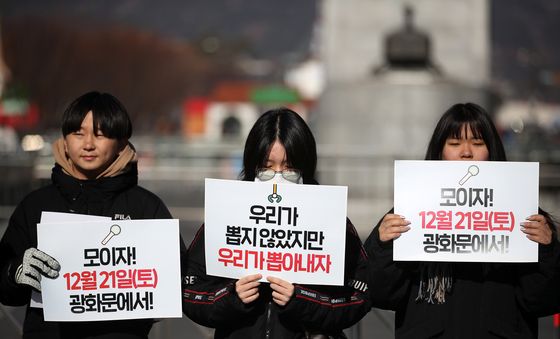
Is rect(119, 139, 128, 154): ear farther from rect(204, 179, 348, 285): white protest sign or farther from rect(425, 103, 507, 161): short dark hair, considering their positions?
rect(425, 103, 507, 161): short dark hair

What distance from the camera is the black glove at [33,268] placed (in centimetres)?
395

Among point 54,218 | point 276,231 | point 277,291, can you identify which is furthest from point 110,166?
point 277,291

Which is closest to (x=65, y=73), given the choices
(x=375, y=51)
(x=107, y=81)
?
(x=107, y=81)

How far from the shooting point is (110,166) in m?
4.24

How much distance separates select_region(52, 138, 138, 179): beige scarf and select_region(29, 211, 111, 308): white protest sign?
0.20 metres

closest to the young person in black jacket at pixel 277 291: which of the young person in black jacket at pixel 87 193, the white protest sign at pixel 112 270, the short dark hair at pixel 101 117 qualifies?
the white protest sign at pixel 112 270

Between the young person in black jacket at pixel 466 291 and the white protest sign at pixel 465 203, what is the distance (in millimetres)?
84

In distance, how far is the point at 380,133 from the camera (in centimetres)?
1905

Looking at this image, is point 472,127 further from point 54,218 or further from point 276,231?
point 54,218

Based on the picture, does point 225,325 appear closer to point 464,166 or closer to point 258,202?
point 258,202

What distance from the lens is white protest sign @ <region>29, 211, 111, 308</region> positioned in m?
4.17

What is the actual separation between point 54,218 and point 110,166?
344 mm

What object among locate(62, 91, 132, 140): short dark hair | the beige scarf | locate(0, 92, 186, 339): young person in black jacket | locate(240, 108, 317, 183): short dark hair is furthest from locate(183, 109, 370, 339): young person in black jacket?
locate(62, 91, 132, 140): short dark hair

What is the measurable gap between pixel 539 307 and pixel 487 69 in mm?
17204
